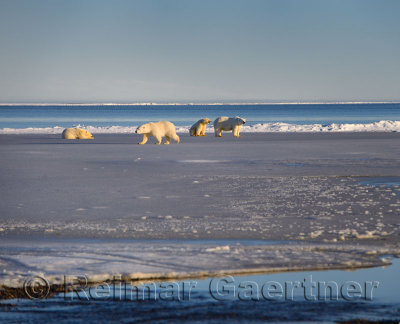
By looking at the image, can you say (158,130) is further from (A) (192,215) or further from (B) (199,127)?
(A) (192,215)

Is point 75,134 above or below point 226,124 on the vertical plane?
below

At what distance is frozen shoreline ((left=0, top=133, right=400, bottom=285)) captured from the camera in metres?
6.22

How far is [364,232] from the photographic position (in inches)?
300

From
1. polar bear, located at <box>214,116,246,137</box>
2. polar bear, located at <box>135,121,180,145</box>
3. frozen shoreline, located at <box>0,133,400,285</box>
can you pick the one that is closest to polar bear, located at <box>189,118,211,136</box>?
polar bear, located at <box>214,116,246,137</box>

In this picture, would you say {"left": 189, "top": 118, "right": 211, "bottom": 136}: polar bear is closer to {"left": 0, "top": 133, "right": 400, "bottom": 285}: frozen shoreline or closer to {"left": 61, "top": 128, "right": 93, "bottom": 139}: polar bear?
{"left": 61, "top": 128, "right": 93, "bottom": 139}: polar bear

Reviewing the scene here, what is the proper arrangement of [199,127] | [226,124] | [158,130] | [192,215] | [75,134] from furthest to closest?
[199,127] < [226,124] < [75,134] < [158,130] < [192,215]

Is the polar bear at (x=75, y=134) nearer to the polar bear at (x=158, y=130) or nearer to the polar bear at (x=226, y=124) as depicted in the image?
the polar bear at (x=226, y=124)

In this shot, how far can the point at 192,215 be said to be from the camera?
8922 millimetres

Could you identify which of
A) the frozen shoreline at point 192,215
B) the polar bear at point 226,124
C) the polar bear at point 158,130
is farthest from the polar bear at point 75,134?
the frozen shoreline at point 192,215

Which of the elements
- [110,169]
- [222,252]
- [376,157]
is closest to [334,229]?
[222,252]

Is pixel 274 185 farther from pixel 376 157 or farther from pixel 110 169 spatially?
pixel 376 157

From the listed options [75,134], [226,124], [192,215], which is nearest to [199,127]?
[226,124]

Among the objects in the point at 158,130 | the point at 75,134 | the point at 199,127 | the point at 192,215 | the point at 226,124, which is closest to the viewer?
the point at 192,215

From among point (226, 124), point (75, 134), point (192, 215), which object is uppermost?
point (226, 124)
